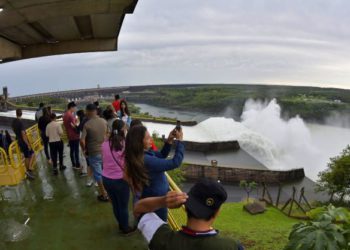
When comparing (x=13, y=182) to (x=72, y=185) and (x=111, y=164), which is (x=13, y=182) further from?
(x=111, y=164)

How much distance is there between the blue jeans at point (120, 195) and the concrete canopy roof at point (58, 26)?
2.74 metres

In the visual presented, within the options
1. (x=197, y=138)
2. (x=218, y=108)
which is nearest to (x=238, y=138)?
(x=197, y=138)

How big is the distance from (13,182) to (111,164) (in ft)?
9.93

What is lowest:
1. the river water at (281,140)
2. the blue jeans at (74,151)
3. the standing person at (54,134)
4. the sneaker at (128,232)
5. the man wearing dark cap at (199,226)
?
the river water at (281,140)

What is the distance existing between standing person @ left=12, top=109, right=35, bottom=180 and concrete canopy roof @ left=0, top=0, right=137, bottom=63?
5.33ft

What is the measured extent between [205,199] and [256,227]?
1454 cm

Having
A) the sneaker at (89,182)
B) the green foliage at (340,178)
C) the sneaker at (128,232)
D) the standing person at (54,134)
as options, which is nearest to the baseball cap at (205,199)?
the sneaker at (128,232)

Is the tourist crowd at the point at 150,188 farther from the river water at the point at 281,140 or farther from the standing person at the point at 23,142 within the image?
the river water at the point at 281,140

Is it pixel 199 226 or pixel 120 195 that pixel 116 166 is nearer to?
pixel 120 195

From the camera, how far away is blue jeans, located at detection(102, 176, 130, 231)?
15.1 feet

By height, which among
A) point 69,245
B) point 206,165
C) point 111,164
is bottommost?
point 206,165

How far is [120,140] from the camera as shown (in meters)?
4.52

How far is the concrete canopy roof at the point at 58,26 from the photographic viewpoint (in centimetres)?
515

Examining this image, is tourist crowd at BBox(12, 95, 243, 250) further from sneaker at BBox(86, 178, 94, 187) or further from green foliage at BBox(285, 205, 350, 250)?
green foliage at BBox(285, 205, 350, 250)
